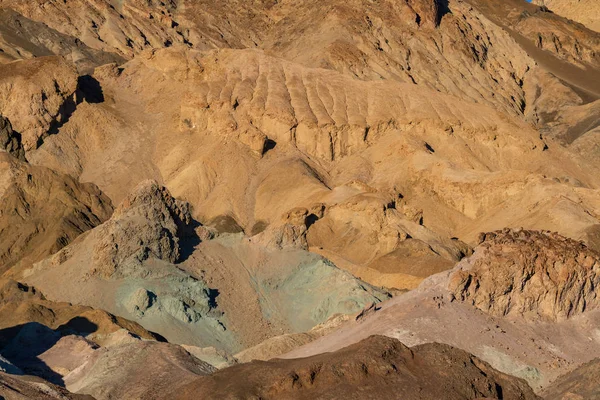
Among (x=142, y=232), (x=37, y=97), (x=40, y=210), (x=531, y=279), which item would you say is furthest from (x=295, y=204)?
(x=531, y=279)

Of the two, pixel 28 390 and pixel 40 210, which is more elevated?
pixel 28 390

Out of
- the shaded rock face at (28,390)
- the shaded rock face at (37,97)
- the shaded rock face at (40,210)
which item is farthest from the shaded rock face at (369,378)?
the shaded rock face at (37,97)

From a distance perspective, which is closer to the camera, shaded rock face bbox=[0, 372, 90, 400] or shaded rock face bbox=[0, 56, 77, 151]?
shaded rock face bbox=[0, 372, 90, 400]

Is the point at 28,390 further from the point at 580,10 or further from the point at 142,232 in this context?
the point at 580,10

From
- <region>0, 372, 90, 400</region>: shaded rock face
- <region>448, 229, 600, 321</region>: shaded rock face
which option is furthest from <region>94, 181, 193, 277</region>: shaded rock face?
<region>0, 372, 90, 400</region>: shaded rock face

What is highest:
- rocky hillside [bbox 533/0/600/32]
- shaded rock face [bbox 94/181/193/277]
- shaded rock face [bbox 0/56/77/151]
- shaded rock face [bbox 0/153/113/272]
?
rocky hillside [bbox 533/0/600/32]

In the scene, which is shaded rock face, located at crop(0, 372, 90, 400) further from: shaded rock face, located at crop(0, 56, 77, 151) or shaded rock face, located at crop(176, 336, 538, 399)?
shaded rock face, located at crop(0, 56, 77, 151)
